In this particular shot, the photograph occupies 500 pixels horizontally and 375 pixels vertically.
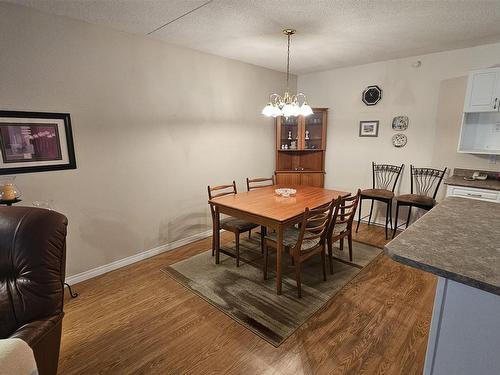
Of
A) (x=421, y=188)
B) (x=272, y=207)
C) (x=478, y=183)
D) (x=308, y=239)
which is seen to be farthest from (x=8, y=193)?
(x=421, y=188)

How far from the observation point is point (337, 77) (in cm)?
451

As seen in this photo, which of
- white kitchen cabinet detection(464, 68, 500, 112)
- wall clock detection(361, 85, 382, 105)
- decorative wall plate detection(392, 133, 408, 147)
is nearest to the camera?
white kitchen cabinet detection(464, 68, 500, 112)

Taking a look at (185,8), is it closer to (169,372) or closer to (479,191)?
(169,372)

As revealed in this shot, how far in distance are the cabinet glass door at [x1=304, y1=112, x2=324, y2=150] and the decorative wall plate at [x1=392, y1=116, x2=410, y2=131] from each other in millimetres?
1113

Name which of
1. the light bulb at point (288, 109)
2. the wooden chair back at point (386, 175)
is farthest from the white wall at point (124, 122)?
the wooden chair back at point (386, 175)

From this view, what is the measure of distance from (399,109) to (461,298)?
12.1 feet

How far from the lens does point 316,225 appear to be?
2.54 meters

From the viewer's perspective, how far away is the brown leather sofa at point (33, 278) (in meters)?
1.28

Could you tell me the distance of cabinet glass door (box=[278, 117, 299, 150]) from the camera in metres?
4.77

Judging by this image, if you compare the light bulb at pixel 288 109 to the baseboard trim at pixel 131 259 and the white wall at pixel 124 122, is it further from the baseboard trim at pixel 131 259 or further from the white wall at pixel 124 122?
the baseboard trim at pixel 131 259

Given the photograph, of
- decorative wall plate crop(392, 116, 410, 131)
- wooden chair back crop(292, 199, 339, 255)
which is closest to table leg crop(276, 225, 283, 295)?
wooden chair back crop(292, 199, 339, 255)

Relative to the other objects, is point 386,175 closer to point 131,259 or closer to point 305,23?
point 305,23

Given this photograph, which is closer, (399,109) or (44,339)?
(44,339)

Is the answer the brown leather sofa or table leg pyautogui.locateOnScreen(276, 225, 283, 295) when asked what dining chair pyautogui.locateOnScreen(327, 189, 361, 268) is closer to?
table leg pyautogui.locateOnScreen(276, 225, 283, 295)
